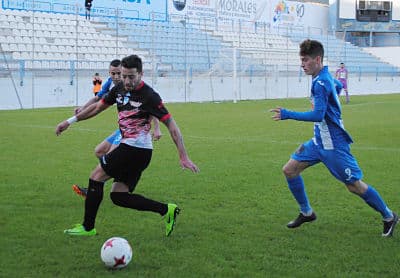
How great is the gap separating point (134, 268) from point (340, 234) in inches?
87.7

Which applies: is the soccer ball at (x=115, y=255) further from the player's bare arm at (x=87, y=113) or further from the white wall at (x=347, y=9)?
the white wall at (x=347, y=9)

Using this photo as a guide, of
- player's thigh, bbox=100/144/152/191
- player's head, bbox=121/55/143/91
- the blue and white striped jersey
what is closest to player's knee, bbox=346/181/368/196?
the blue and white striped jersey

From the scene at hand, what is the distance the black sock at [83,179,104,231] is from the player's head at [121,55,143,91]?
1.01 m

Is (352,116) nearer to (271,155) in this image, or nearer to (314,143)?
(271,155)

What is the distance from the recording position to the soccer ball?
5121mm

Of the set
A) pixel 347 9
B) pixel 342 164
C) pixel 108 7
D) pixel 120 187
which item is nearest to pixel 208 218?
pixel 120 187

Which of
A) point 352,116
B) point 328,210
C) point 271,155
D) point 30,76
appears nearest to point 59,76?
point 30,76

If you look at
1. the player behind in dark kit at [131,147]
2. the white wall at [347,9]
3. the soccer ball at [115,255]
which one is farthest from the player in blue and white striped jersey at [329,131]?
the white wall at [347,9]

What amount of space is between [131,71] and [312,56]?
1.73 meters

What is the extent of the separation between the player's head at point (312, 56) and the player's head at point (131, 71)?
157 cm

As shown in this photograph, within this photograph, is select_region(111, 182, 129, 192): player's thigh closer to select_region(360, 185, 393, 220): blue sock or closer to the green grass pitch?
the green grass pitch

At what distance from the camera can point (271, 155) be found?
12.5 metres

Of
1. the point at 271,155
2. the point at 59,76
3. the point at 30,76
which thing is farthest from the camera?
the point at 59,76

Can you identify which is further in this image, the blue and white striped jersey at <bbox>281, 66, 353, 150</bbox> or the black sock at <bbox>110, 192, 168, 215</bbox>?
the black sock at <bbox>110, 192, 168, 215</bbox>
